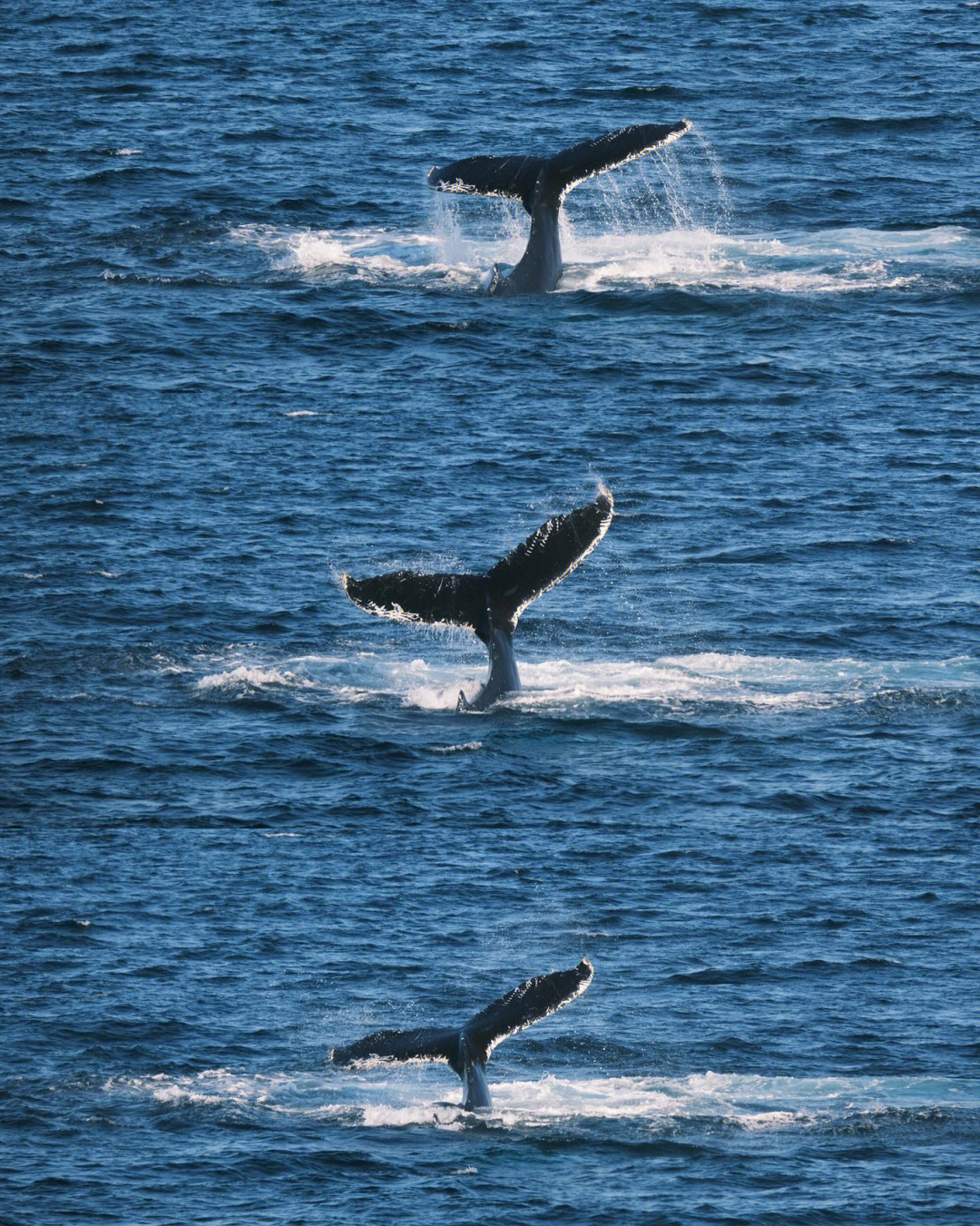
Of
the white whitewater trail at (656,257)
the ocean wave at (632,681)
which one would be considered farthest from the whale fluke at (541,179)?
the ocean wave at (632,681)

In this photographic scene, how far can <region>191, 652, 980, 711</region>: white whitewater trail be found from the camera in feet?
134

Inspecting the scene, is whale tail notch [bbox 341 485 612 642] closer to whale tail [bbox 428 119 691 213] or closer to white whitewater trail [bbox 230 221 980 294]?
whale tail [bbox 428 119 691 213]

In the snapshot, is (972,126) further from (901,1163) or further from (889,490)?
(901,1163)

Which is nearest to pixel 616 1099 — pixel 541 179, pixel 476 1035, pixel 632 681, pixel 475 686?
pixel 476 1035

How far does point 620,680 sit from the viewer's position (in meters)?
41.5

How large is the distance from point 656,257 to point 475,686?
1737 centimetres

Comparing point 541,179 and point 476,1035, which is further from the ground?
point 541,179

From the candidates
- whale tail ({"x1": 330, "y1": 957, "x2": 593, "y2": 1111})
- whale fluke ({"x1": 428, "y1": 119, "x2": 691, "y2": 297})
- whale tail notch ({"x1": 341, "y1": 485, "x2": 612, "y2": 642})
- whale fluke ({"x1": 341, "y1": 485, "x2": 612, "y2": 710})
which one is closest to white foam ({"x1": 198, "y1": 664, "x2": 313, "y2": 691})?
whale fluke ({"x1": 341, "y1": 485, "x2": 612, "y2": 710})

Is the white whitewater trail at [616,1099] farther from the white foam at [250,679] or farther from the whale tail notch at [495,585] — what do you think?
the white foam at [250,679]

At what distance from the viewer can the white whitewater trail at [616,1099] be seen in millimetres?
32625

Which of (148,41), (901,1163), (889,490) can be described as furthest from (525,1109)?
(148,41)

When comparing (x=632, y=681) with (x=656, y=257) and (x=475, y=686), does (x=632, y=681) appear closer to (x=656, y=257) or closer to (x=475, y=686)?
(x=475, y=686)

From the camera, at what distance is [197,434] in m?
51.2

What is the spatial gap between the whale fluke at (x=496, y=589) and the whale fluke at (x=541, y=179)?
1209cm
